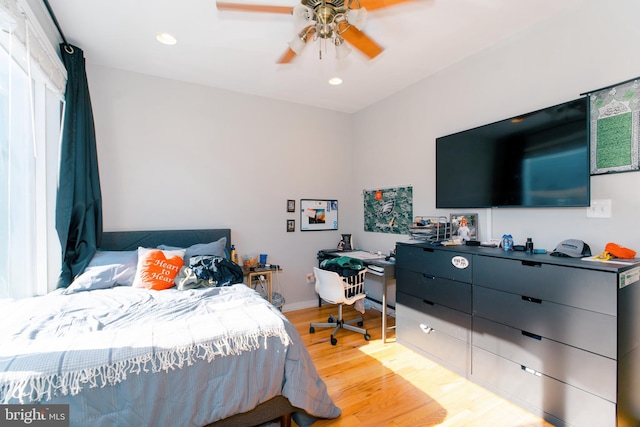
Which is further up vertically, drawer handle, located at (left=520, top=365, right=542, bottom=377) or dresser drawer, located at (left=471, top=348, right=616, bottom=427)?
drawer handle, located at (left=520, top=365, right=542, bottom=377)

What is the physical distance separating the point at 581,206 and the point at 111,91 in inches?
165

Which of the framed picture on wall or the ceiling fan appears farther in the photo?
the framed picture on wall

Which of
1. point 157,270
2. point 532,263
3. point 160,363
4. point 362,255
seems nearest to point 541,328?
point 532,263

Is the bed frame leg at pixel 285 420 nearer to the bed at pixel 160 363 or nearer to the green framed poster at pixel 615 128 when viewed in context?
the bed at pixel 160 363

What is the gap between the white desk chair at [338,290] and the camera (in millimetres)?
2875

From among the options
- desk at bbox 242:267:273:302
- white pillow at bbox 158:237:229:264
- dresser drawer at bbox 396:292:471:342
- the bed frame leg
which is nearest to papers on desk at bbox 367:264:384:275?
dresser drawer at bbox 396:292:471:342

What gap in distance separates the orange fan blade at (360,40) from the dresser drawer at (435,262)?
168 centimetres

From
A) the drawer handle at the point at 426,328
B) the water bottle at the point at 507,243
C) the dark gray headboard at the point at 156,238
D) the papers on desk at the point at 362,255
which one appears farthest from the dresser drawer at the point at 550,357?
the dark gray headboard at the point at 156,238

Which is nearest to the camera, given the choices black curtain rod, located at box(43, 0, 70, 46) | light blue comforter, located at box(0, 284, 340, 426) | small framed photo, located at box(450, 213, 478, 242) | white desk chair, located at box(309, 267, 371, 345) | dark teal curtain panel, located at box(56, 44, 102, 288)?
light blue comforter, located at box(0, 284, 340, 426)

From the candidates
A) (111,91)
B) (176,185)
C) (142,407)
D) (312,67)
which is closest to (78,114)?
(111,91)

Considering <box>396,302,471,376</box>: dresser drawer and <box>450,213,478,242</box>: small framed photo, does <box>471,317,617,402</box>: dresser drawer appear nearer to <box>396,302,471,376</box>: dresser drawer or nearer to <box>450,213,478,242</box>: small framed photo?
<box>396,302,471,376</box>: dresser drawer

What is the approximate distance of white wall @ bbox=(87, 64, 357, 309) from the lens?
9.96 ft

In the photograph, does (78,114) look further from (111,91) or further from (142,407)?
(142,407)

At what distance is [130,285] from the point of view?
256 centimetres
